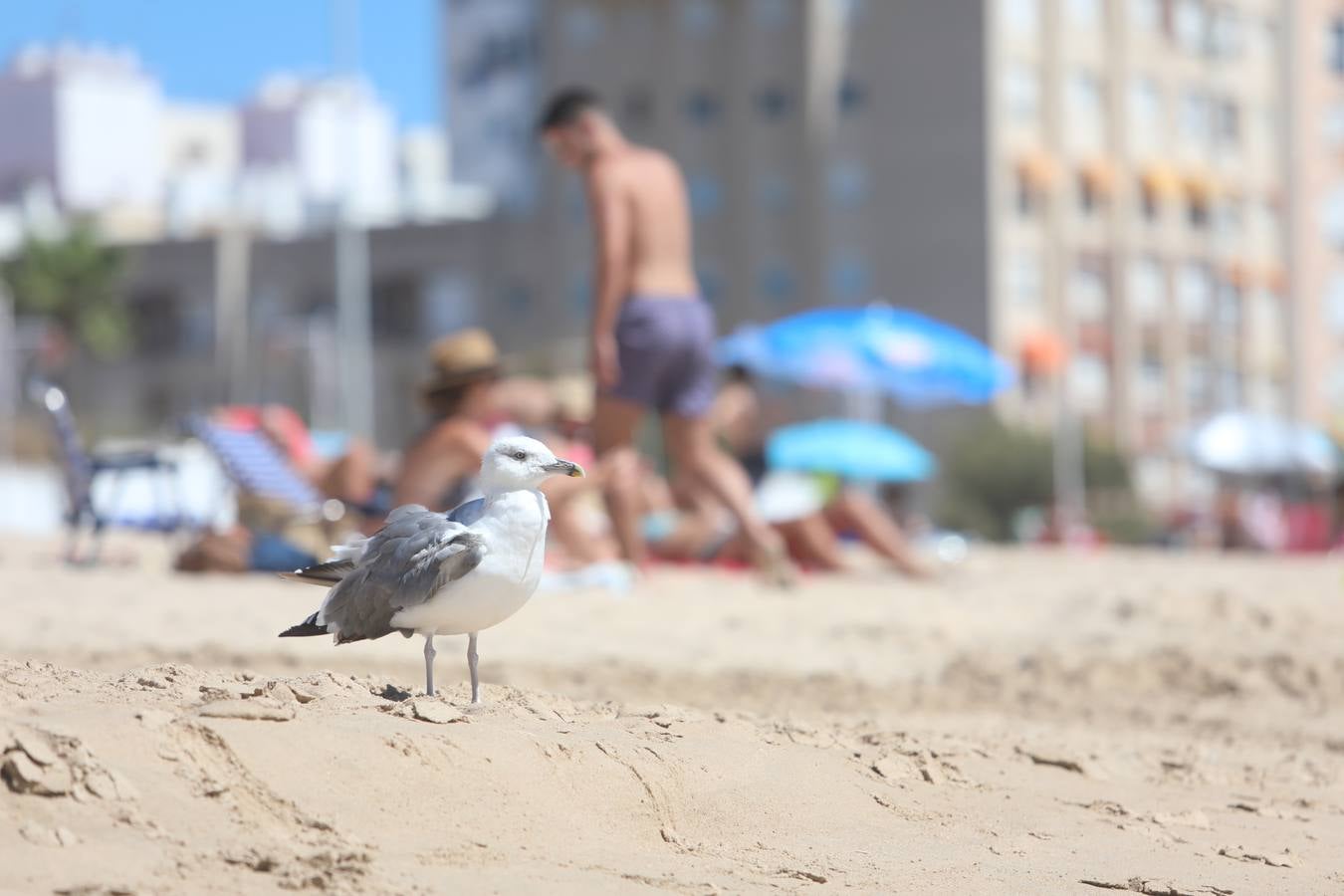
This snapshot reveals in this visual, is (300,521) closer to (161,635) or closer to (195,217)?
(161,635)

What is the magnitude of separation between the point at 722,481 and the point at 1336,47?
5397cm

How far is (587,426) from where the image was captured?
11.1m

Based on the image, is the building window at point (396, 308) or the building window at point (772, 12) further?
the building window at point (396, 308)

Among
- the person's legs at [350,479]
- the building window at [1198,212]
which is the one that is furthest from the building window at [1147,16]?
the person's legs at [350,479]

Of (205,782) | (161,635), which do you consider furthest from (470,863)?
(161,635)

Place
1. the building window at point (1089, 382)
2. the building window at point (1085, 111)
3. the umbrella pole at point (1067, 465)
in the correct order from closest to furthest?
the umbrella pole at point (1067, 465), the building window at point (1089, 382), the building window at point (1085, 111)

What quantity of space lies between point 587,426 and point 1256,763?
5841 millimetres

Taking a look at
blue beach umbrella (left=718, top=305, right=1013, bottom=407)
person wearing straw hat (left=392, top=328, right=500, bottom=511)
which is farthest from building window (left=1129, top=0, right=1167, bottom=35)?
person wearing straw hat (left=392, top=328, right=500, bottom=511)

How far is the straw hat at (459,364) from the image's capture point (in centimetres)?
945

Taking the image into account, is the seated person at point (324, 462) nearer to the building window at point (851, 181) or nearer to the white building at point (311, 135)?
the building window at point (851, 181)

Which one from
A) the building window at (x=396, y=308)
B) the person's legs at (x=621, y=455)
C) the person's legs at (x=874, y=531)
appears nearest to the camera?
the person's legs at (x=621, y=455)

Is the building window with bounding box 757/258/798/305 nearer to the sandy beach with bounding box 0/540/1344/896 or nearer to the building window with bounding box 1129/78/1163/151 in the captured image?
the building window with bounding box 1129/78/1163/151

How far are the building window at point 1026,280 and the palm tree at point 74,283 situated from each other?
29.2 m

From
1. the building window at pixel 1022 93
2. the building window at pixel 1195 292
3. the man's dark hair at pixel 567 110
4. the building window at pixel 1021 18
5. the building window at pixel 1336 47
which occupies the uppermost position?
the building window at pixel 1021 18
